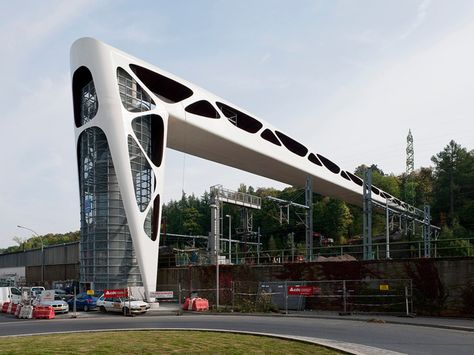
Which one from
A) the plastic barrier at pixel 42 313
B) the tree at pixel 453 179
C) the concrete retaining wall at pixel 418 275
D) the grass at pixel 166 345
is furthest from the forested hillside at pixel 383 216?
the grass at pixel 166 345

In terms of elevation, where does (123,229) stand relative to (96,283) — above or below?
above

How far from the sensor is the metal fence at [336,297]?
25812 mm

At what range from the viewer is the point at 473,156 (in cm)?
8325

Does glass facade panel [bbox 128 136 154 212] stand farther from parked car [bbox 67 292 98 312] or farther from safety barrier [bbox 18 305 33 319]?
safety barrier [bbox 18 305 33 319]

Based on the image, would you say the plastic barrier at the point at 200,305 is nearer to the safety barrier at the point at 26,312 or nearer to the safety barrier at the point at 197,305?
the safety barrier at the point at 197,305

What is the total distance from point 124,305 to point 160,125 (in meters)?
16.4

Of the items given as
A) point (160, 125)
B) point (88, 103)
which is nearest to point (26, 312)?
point (160, 125)

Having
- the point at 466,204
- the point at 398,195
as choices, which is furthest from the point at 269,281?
the point at 398,195

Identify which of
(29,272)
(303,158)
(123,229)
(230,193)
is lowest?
(29,272)

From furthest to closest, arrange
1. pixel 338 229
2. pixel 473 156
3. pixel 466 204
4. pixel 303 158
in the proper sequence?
pixel 338 229, pixel 473 156, pixel 466 204, pixel 303 158

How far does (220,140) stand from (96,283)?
15.3 m

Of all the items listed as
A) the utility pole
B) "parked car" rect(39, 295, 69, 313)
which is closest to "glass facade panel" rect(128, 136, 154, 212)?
"parked car" rect(39, 295, 69, 313)

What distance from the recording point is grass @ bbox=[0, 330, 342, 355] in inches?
460

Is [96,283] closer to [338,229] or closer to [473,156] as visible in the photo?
[338,229]
